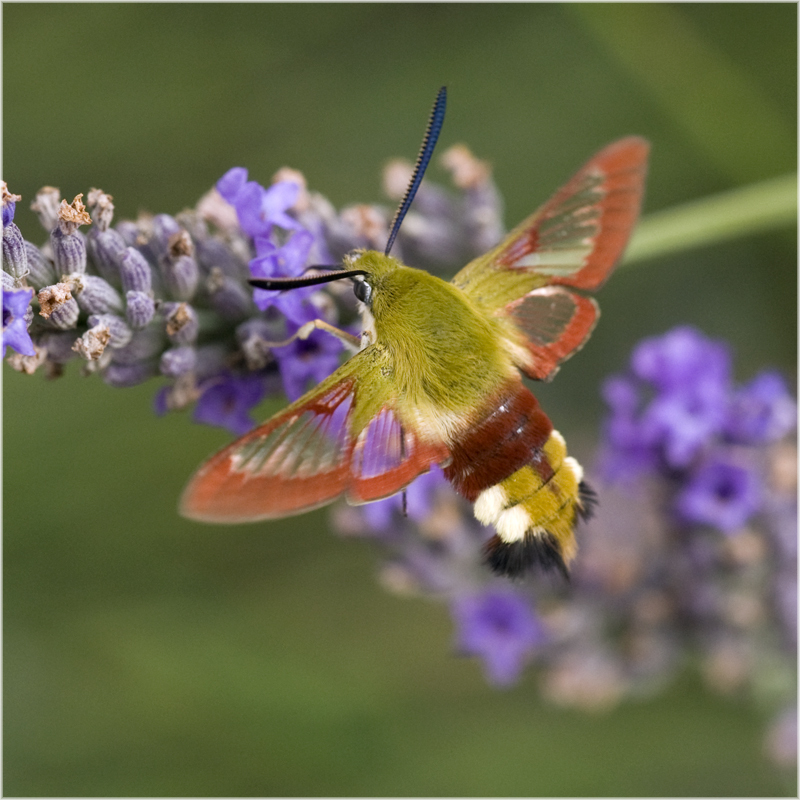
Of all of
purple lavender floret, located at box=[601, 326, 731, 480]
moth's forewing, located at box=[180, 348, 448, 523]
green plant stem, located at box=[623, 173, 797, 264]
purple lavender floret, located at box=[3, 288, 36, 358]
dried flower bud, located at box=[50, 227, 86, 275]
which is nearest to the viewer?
purple lavender floret, located at box=[3, 288, 36, 358]

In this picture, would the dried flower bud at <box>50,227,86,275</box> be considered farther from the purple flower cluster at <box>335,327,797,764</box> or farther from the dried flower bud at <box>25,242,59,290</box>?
the purple flower cluster at <box>335,327,797,764</box>

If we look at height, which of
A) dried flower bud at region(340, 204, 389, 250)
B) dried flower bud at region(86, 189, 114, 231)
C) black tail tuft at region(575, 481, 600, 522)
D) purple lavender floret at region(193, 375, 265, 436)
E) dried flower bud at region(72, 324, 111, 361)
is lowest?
black tail tuft at region(575, 481, 600, 522)

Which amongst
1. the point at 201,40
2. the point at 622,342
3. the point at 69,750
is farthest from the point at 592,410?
the point at 69,750

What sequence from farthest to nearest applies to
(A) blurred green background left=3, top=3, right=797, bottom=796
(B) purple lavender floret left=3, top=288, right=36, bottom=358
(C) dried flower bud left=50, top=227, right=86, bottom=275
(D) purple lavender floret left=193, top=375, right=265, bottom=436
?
(A) blurred green background left=3, top=3, right=797, bottom=796 < (D) purple lavender floret left=193, top=375, right=265, bottom=436 < (C) dried flower bud left=50, top=227, right=86, bottom=275 < (B) purple lavender floret left=3, top=288, right=36, bottom=358

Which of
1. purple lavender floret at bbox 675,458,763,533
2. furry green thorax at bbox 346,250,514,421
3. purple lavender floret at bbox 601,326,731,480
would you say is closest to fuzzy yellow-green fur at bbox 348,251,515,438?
furry green thorax at bbox 346,250,514,421

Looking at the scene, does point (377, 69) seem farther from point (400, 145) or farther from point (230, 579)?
point (230, 579)

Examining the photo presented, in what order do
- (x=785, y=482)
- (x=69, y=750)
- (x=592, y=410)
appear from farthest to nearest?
(x=592, y=410) → (x=69, y=750) → (x=785, y=482)
